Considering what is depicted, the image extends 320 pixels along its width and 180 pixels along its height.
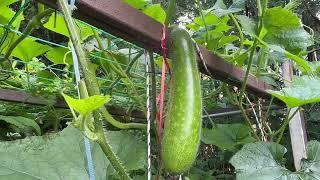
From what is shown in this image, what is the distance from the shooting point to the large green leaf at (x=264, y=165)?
1196 millimetres

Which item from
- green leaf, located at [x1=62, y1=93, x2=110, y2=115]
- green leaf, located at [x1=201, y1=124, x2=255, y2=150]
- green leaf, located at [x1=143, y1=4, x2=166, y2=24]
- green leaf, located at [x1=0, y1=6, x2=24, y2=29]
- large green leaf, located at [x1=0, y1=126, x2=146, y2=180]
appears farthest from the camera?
green leaf, located at [x1=201, y1=124, x2=255, y2=150]

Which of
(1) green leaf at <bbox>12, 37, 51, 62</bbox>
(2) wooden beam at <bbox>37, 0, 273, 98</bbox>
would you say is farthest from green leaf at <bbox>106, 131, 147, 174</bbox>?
(1) green leaf at <bbox>12, 37, 51, 62</bbox>

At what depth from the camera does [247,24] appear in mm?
1165

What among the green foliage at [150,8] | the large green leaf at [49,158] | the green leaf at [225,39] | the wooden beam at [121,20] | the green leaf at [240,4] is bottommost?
the large green leaf at [49,158]

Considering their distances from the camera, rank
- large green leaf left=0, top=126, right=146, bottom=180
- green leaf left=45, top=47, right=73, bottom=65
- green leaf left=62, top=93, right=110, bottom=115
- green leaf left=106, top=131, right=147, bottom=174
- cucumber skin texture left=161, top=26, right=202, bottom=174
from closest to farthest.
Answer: green leaf left=62, top=93, right=110, bottom=115, cucumber skin texture left=161, top=26, right=202, bottom=174, large green leaf left=0, top=126, right=146, bottom=180, green leaf left=106, top=131, right=147, bottom=174, green leaf left=45, top=47, right=73, bottom=65

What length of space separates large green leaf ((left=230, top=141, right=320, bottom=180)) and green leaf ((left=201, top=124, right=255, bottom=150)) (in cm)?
45

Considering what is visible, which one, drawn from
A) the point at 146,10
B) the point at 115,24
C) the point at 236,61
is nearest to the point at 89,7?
the point at 115,24

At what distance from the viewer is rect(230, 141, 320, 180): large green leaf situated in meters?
1.20

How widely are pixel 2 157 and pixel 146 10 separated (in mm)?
556

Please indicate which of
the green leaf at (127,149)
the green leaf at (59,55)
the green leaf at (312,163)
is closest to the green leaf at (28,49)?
the green leaf at (59,55)

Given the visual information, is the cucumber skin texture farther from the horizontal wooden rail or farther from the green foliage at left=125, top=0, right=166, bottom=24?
the horizontal wooden rail

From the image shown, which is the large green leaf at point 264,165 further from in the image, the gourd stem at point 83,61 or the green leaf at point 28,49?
the green leaf at point 28,49

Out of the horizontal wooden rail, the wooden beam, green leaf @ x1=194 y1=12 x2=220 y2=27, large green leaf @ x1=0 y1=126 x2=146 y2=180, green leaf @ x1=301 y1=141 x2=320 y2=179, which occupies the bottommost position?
green leaf @ x1=301 y1=141 x2=320 y2=179

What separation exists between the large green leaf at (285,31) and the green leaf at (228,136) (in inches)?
24.1
